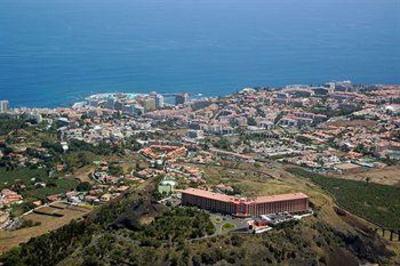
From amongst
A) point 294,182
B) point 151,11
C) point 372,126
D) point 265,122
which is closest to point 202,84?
point 265,122

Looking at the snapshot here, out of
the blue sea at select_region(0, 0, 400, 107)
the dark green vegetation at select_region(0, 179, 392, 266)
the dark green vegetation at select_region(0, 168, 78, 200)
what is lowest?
the dark green vegetation at select_region(0, 168, 78, 200)

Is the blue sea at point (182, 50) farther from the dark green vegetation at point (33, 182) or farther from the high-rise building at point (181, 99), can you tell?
the dark green vegetation at point (33, 182)

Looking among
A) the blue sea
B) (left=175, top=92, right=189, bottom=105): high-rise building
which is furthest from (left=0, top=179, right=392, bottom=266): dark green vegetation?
the blue sea

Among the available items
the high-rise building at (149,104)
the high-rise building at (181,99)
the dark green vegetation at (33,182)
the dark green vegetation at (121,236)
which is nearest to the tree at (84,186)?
the dark green vegetation at (33,182)

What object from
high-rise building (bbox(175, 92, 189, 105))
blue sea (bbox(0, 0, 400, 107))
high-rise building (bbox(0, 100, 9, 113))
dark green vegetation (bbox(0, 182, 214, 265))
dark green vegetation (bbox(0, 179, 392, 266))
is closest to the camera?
dark green vegetation (bbox(0, 179, 392, 266))

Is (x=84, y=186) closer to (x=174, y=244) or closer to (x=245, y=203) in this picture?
(x=245, y=203)

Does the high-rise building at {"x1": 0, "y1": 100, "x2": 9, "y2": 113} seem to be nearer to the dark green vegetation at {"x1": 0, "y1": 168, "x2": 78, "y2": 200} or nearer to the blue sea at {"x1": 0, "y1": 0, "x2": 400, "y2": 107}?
the blue sea at {"x1": 0, "y1": 0, "x2": 400, "y2": 107}

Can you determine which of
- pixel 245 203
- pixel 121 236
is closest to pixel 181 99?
→ pixel 245 203
